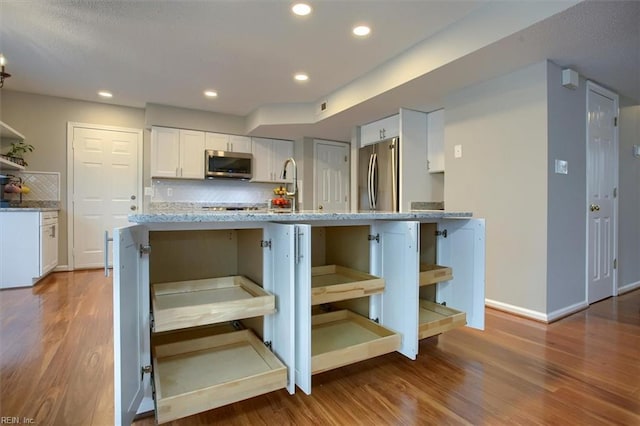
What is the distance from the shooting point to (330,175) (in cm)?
569

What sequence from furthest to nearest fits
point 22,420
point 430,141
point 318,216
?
point 430,141 → point 318,216 → point 22,420

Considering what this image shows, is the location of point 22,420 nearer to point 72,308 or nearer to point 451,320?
point 72,308

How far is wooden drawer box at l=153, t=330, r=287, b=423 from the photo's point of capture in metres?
1.19

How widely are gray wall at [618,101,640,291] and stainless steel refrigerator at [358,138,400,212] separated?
7.50 feet

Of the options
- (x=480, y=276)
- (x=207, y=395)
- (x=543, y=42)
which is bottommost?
(x=207, y=395)

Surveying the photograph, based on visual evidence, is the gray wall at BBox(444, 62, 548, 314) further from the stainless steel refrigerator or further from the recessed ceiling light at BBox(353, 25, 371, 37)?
the recessed ceiling light at BBox(353, 25, 371, 37)

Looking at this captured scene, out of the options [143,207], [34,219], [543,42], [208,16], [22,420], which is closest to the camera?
[22,420]

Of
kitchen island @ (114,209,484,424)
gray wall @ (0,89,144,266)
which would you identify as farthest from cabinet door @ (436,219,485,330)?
gray wall @ (0,89,144,266)

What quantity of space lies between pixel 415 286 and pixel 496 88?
218 centimetres

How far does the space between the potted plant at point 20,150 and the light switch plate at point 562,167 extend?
582 cm

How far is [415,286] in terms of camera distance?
161 centimetres

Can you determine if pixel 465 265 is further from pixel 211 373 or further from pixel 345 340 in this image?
pixel 211 373

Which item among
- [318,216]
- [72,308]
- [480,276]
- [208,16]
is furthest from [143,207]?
[480,276]

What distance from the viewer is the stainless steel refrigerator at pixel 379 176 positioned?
3.99 meters
